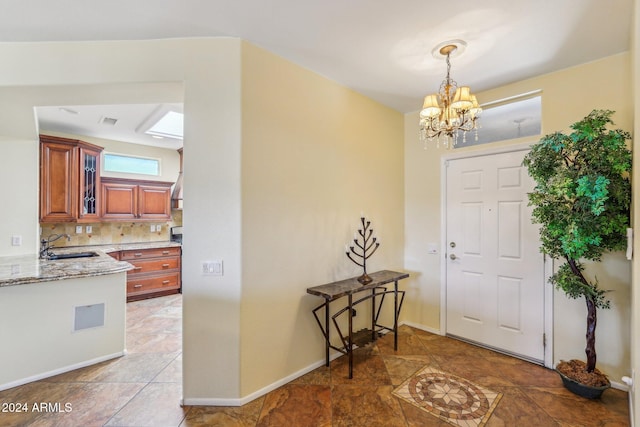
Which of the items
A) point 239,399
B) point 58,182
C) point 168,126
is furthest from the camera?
point 168,126

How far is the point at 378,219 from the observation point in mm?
3367

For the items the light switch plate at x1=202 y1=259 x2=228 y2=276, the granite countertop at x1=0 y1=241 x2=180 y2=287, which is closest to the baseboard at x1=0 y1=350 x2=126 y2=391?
the granite countertop at x1=0 y1=241 x2=180 y2=287

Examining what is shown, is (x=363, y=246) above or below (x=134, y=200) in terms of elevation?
below

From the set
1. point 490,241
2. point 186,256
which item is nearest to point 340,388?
point 186,256

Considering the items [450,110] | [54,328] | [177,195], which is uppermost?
[450,110]

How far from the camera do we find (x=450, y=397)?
86.7 inches

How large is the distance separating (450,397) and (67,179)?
5312 millimetres

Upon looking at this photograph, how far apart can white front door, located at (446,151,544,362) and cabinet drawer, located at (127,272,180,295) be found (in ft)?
14.6

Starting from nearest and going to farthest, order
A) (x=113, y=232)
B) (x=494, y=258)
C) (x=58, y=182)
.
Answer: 1. (x=494, y=258)
2. (x=58, y=182)
3. (x=113, y=232)

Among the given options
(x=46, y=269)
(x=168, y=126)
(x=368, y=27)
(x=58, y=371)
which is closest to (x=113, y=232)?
(x=168, y=126)

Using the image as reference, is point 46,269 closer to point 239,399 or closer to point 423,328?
point 239,399

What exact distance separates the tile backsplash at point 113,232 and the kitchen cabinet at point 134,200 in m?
0.37

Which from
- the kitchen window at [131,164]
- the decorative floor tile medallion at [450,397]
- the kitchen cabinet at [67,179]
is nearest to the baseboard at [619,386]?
the decorative floor tile medallion at [450,397]

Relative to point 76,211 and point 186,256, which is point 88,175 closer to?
point 76,211
